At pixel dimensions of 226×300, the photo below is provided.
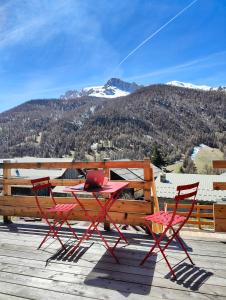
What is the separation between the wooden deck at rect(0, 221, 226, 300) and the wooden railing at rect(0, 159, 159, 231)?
0.47 metres

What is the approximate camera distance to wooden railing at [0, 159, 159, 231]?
5.34 m

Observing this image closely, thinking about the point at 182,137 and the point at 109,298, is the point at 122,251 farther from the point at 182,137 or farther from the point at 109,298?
the point at 182,137

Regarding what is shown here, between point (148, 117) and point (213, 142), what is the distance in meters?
41.5

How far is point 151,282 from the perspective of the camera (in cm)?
352

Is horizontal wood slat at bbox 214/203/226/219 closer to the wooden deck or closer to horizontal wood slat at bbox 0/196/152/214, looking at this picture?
the wooden deck

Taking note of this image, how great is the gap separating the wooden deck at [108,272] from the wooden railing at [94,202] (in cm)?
47

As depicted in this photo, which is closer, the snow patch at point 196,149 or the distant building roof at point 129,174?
the distant building roof at point 129,174

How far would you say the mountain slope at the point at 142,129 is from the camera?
137000 mm

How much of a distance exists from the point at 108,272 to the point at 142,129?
15241 cm

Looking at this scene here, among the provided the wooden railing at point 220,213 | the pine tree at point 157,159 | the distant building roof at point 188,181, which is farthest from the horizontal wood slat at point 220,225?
the pine tree at point 157,159

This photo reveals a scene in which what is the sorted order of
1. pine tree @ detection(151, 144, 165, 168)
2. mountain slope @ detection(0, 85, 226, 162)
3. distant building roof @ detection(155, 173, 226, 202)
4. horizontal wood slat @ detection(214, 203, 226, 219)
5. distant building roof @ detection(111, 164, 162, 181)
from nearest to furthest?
horizontal wood slat @ detection(214, 203, 226, 219), distant building roof @ detection(155, 173, 226, 202), distant building roof @ detection(111, 164, 162, 181), pine tree @ detection(151, 144, 165, 168), mountain slope @ detection(0, 85, 226, 162)

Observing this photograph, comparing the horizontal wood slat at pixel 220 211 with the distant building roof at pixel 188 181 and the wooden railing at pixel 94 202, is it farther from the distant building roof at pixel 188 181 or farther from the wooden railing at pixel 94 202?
the distant building roof at pixel 188 181

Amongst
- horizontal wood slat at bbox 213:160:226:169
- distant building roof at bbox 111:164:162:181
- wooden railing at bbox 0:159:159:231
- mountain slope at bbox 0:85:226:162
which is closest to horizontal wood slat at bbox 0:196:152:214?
wooden railing at bbox 0:159:159:231

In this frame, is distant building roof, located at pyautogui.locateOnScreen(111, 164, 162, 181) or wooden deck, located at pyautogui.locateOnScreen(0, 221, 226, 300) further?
distant building roof, located at pyautogui.locateOnScreen(111, 164, 162, 181)
